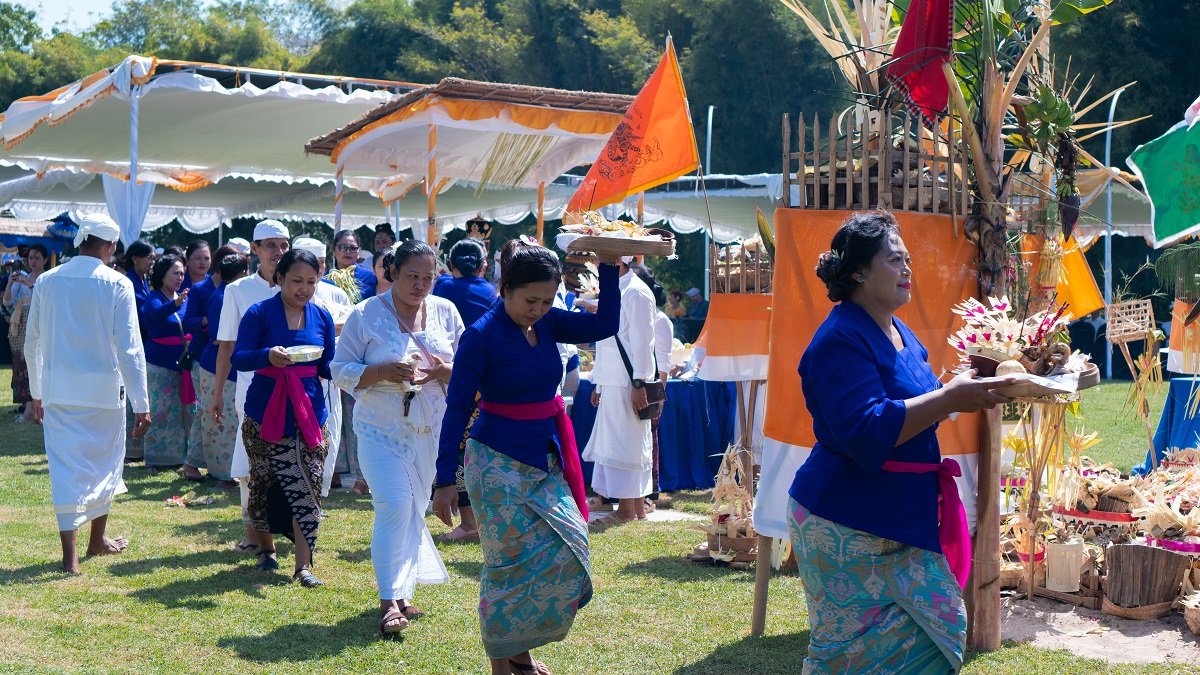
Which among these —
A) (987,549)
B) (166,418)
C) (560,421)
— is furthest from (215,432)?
(987,549)

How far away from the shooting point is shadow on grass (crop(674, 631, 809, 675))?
5180 mm

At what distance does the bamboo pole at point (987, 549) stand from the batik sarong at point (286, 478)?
→ 3398 mm

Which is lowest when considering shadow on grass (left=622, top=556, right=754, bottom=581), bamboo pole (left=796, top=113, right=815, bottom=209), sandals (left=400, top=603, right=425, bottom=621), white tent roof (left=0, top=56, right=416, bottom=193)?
shadow on grass (left=622, top=556, right=754, bottom=581)

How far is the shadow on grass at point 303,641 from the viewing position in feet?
17.7

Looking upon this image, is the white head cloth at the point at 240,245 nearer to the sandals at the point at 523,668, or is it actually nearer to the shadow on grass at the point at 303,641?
the shadow on grass at the point at 303,641

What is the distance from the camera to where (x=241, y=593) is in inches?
256

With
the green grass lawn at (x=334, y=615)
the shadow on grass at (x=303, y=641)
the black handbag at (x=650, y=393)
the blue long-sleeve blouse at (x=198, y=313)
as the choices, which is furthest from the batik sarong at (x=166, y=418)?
the shadow on grass at (x=303, y=641)

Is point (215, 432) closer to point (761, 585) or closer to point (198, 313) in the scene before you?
point (198, 313)

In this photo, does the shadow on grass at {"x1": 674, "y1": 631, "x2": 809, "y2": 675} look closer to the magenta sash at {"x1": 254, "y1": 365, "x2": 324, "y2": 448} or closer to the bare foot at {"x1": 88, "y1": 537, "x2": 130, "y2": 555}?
the magenta sash at {"x1": 254, "y1": 365, "x2": 324, "y2": 448}

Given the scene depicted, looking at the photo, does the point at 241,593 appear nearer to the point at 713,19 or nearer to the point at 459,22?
the point at 713,19

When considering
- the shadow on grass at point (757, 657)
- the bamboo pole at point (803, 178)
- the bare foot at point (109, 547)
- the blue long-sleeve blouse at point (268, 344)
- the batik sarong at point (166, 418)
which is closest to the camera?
the shadow on grass at point (757, 657)

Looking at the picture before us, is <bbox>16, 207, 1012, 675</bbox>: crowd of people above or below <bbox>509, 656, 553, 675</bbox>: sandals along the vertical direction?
→ above

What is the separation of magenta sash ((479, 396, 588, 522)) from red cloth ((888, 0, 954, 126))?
6.49 ft

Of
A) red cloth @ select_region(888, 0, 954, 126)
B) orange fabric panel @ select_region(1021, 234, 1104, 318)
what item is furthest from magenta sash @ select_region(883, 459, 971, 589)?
orange fabric panel @ select_region(1021, 234, 1104, 318)
